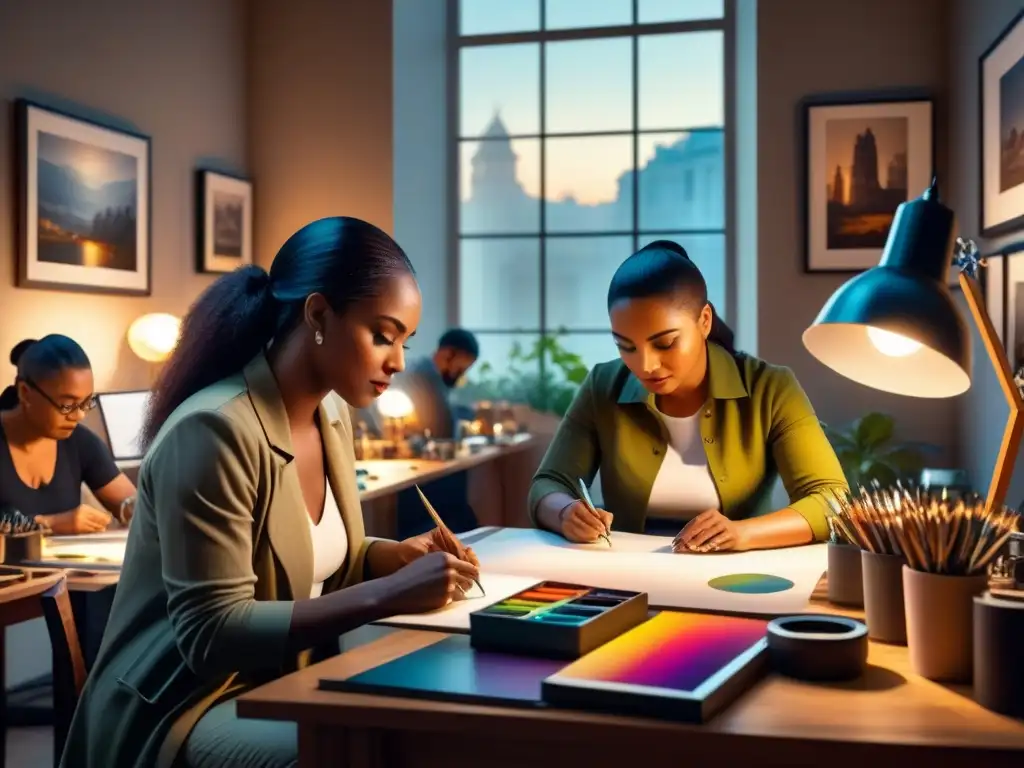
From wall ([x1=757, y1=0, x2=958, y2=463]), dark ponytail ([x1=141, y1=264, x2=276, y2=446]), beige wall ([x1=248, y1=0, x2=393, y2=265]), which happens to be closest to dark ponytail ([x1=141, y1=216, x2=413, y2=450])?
dark ponytail ([x1=141, y1=264, x2=276, y2=446])

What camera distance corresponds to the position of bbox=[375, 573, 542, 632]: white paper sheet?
56.9 inches

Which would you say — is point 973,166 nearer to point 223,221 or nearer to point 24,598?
point 223,221

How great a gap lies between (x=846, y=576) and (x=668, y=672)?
20.4 inches

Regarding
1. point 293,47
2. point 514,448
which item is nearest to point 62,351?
point 514,448

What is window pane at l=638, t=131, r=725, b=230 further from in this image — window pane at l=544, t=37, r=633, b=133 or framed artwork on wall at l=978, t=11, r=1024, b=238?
framed artwork on wall at l=978, t=11, r=1024, b=238

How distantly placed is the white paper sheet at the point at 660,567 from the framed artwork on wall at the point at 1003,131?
7.53ft

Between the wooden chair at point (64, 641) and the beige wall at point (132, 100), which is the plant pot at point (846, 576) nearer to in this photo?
the wooden chair at point (64, 641)

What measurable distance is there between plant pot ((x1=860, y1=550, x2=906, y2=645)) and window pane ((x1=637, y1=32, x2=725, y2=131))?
5.29 metres

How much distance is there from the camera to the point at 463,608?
1.53 metres

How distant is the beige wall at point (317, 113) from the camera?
6055 mm

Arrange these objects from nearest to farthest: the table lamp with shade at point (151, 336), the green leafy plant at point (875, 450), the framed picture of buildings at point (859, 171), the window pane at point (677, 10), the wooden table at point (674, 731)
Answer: the wooden table at point (674, 731), the table lamp with shade at point (151, 336), the green leafy plant at point (875, 450), the framed picture of buildings at point (859, 171), the window pane at point (677, 10)

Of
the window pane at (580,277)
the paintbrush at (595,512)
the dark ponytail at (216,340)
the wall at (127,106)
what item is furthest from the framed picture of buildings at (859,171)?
the dark ponytail at (216,340)

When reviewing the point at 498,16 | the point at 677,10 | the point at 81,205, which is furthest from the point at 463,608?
the point at 498,16

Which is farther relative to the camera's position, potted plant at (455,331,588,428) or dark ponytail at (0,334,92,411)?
potted plant at (455,331,588,428)
